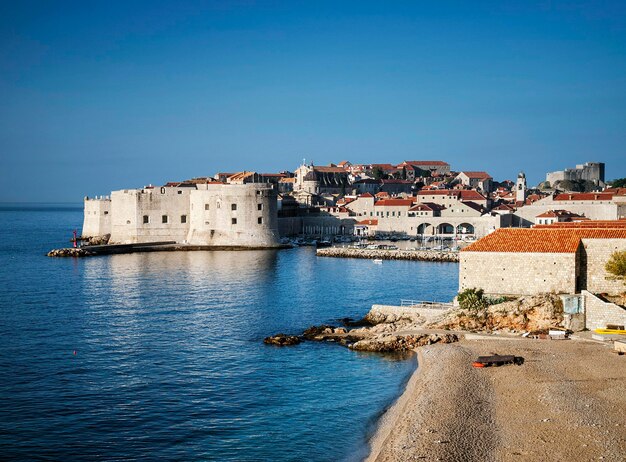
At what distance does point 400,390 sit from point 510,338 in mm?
3945

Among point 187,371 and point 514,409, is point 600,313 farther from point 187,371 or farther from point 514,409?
point 187,371

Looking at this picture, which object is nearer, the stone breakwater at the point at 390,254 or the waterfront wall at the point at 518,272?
the waterfront wall at the point at 518,272

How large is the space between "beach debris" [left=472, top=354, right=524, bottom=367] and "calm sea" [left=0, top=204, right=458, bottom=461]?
165 cm

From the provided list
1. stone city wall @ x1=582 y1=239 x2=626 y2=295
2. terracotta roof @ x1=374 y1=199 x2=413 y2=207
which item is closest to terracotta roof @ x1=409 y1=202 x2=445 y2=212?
terracotta roof @ x1=374 y1=199 x2=413 y2=207

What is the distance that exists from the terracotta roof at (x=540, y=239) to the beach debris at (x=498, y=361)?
4149 mm

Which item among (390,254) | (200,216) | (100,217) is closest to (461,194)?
(390,254)

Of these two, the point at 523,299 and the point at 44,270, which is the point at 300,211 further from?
the point at 523,299

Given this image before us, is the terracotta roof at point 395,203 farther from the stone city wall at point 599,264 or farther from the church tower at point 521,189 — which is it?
the stone city wall at point 599,264

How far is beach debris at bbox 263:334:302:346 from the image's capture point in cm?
1888

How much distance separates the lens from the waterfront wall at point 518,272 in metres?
18.2

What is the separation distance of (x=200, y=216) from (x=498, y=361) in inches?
1358

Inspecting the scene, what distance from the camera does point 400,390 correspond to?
14766mm

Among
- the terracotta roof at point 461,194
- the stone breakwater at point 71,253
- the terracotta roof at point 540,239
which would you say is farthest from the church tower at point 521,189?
the terracotta roof at point 540,239

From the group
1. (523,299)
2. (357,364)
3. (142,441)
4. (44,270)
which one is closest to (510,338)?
(523,299)
